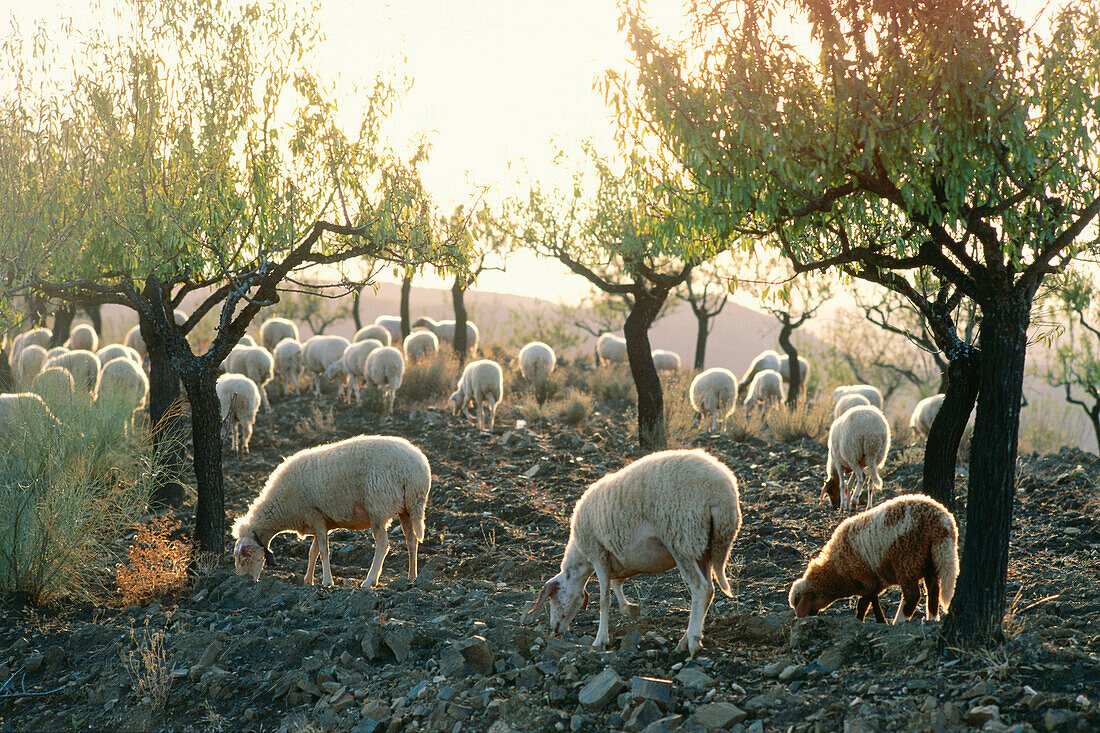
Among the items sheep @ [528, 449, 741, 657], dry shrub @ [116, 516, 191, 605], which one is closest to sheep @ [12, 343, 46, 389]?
dry shrub @ [116, 516, 191, 605]

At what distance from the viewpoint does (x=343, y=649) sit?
670 cm

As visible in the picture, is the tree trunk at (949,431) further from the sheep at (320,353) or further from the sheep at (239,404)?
the sheep at (320,353)

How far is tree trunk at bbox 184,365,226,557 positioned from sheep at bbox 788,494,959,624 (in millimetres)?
6461

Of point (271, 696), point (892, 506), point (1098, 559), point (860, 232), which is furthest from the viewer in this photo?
point (1098, 559)

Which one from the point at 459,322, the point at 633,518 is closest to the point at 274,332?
the point at 459,322

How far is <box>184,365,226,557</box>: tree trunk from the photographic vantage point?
9.69 metres

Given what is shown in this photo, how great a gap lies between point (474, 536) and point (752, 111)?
7.18 m

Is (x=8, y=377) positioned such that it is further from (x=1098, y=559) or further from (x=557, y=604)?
(x=1098, y=559)

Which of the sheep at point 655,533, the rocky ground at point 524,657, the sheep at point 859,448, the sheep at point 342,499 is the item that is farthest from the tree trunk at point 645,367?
the sheep at point 655,533

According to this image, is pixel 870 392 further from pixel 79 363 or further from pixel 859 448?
pixel 79 363

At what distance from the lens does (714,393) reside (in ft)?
66.4

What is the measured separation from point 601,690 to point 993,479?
3.02 metres

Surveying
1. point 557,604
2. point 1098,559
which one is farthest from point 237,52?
point 1098,559

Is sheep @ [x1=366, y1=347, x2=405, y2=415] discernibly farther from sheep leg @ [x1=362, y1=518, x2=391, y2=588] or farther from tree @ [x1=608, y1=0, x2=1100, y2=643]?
tree @ [x1=608, y1=0, x2=1100, y2=643]
